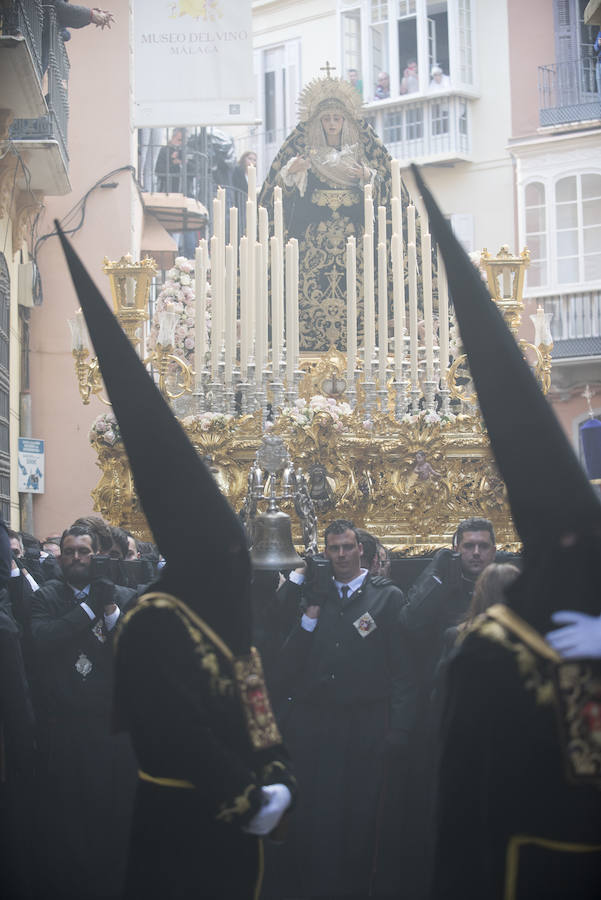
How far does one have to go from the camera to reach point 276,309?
734 cm

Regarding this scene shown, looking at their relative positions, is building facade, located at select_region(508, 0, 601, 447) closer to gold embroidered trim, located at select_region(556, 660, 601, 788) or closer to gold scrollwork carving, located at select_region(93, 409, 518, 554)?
gold scrollwork carving, located at select_region(93, 409, 518, 554)

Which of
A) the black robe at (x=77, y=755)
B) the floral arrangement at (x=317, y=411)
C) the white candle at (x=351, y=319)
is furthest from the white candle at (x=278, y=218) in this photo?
the black robe at (x=77, y=755)

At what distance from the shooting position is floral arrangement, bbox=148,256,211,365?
8.82 m

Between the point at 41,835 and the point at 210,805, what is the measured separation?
2291 mm

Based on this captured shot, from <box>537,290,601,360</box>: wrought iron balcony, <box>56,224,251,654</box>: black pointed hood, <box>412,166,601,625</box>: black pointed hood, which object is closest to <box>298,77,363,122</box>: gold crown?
<box>56,224,251,654</box>: black pointed hood

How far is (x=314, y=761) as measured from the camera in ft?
16.1

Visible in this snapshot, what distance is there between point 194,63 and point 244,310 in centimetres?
555

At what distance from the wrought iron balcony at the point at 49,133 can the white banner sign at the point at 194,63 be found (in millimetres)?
996

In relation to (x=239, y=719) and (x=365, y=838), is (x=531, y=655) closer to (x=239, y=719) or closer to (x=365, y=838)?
(x=239, y=719)

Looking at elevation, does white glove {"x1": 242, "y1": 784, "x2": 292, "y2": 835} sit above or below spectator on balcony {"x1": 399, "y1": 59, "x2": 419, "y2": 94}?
below

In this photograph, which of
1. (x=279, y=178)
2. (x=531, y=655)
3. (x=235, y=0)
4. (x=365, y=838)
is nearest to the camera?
(x=531, y=655)

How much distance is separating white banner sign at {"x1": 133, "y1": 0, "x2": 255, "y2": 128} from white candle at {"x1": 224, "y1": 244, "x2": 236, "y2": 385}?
4.63 metres

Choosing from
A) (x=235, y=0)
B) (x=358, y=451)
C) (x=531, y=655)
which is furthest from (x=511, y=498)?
(x=235, y=0)

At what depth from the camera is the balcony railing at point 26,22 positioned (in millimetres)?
7836
